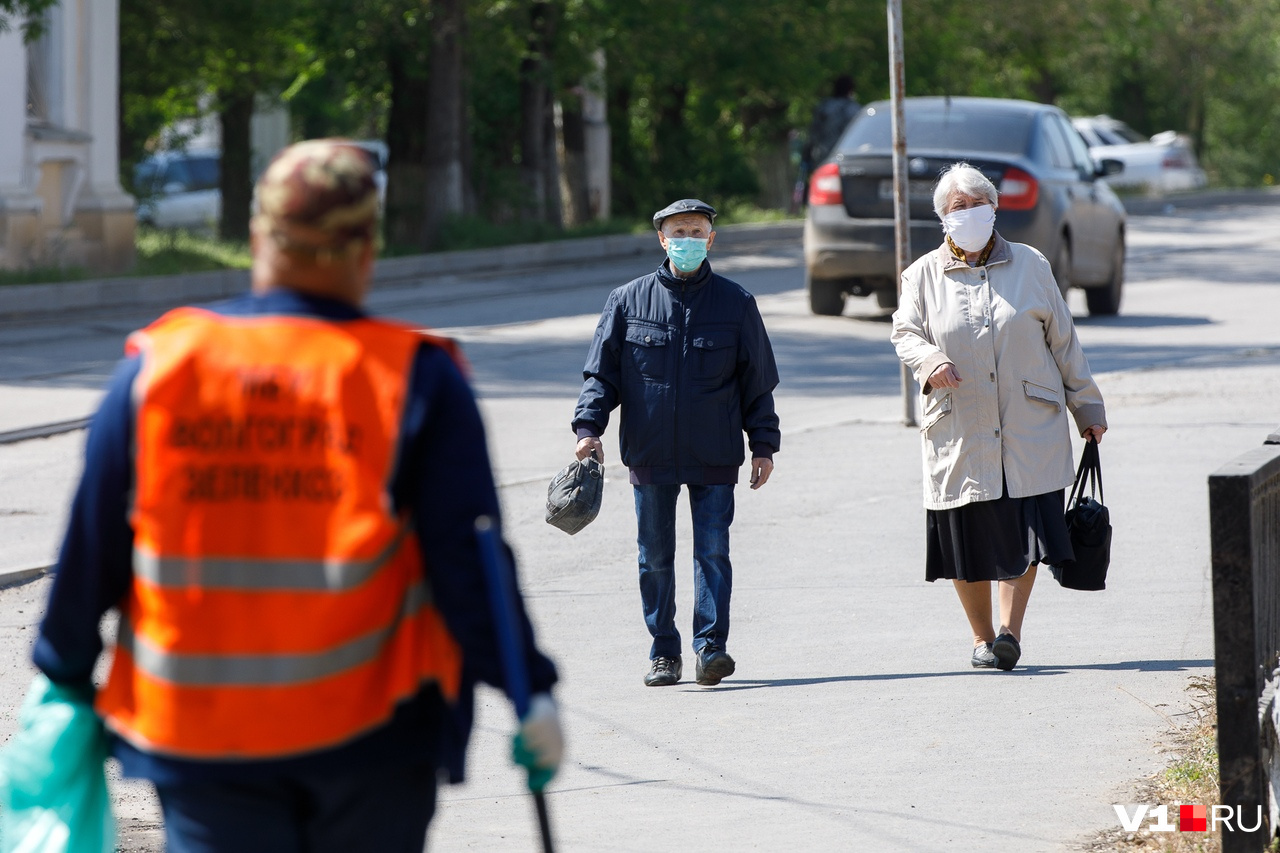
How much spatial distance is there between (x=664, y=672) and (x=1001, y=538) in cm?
123

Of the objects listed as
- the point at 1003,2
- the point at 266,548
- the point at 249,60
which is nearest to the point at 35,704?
the point at 266,548

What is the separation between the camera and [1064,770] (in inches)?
205

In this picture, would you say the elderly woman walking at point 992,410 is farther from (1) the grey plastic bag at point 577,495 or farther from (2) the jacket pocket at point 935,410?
(1) the grey plastic bag at point 577,495

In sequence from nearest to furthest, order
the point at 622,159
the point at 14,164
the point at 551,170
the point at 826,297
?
the point at 826,297 < the point at 14,164 < the point at 551,170 < the point at 622,159

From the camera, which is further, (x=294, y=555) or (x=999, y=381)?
(x=999, y=381)

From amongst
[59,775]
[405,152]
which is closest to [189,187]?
[405,152]

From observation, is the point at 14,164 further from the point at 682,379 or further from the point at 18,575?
the point at 682,379

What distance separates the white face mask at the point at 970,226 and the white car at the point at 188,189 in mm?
24008

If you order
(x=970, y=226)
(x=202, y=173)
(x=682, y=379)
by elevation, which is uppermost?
(x=202, y=173)

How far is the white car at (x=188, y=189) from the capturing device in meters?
31.6

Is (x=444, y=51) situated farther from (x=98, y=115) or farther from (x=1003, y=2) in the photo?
(x=1003, y=2)

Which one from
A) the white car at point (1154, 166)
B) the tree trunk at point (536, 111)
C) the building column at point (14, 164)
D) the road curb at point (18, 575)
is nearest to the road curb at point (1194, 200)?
the white car at point (1154, 166)

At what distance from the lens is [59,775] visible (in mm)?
2785

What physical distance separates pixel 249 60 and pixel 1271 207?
18669 mm
